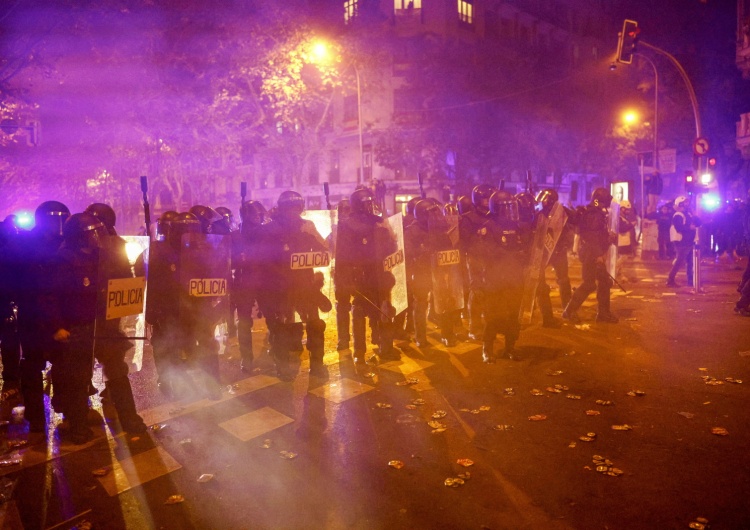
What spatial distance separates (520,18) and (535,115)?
20.9 m

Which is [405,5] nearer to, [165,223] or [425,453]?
[165,223]

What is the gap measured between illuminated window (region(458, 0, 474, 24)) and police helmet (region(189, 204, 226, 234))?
4013cm

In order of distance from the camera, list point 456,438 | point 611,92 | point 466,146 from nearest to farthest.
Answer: point 456,438 → point 466,146 → point 611,92

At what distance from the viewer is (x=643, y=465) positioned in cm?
430

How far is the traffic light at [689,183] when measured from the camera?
14177 mm

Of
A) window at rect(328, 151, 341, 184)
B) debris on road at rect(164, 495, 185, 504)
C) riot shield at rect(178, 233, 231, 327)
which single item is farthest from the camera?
window at rect(328, 151, 341, 184)

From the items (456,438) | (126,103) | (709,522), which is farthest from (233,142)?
(709,522)

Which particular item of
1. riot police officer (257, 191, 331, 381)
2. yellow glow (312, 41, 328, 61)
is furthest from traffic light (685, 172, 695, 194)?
yellow glow (312, 41, 328, 61)

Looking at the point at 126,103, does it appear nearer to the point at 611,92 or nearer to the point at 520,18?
the point at 611,92

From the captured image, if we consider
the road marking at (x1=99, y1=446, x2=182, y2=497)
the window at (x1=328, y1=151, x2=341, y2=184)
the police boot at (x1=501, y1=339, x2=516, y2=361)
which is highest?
the window at (x1=328, y1=151, x2=341, y2=184)

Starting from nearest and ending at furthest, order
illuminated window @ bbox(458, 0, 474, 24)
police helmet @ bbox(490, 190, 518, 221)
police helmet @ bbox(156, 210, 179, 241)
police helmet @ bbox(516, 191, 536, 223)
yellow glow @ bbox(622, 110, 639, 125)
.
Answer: police helmet @ bbox(156, 210, 179, 241) < police helmet @ bbox(490, 190, 518, 221) < police helmet @ bbox(516, 191, 536, 223) < yellow glow @ bbox(622, 110, 639, 125) < illuminated window @ bbox(458, 0, 474, 24)

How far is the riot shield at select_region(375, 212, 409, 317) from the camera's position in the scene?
23.0ft

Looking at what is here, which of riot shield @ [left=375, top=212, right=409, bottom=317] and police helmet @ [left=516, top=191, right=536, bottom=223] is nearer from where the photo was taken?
riot shield @ [left=375, top=212, right=409, bottom=317]

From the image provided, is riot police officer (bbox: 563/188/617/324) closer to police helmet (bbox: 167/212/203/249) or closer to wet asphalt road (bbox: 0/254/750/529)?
wet asphalt road (bbox: 0/254/750/529)
